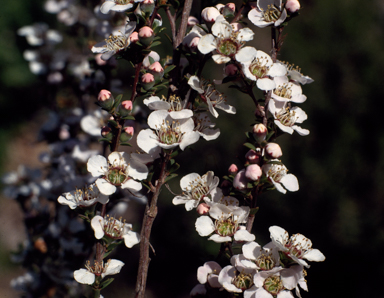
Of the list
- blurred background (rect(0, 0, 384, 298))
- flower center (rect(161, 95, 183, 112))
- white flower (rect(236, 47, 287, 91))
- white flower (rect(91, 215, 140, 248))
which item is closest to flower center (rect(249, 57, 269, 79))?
white flower (rect(236, 47, 287, 91))

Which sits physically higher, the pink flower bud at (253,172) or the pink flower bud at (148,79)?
the pink flower bud at (148,79)

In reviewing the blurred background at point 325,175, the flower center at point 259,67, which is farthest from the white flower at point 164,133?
the blurred background at point 325,175

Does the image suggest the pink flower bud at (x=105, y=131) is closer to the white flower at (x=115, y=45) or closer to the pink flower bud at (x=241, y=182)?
the white flower at (x=115, y=45)

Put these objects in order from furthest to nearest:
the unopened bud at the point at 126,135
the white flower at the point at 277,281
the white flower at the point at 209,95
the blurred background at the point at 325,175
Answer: the blurred background at the point at 325,175, the unopened bud at the point at 126,135, the white flower at the point at 209,95, the white flower at the point at 277,281

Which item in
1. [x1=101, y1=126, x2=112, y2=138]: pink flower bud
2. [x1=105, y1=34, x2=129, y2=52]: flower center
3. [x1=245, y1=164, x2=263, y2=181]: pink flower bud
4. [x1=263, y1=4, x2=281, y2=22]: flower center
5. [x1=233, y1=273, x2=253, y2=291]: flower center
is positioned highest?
[x1=263, y1=4, x2=281, y2=22]: flower center

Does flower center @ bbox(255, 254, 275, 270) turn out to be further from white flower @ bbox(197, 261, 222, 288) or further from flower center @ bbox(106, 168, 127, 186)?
flower center @ bbox(106, 168, 127, 186)

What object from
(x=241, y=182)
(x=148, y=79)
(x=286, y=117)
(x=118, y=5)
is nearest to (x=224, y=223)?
(x=241, y=182)

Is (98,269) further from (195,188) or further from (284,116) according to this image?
(284,116)
